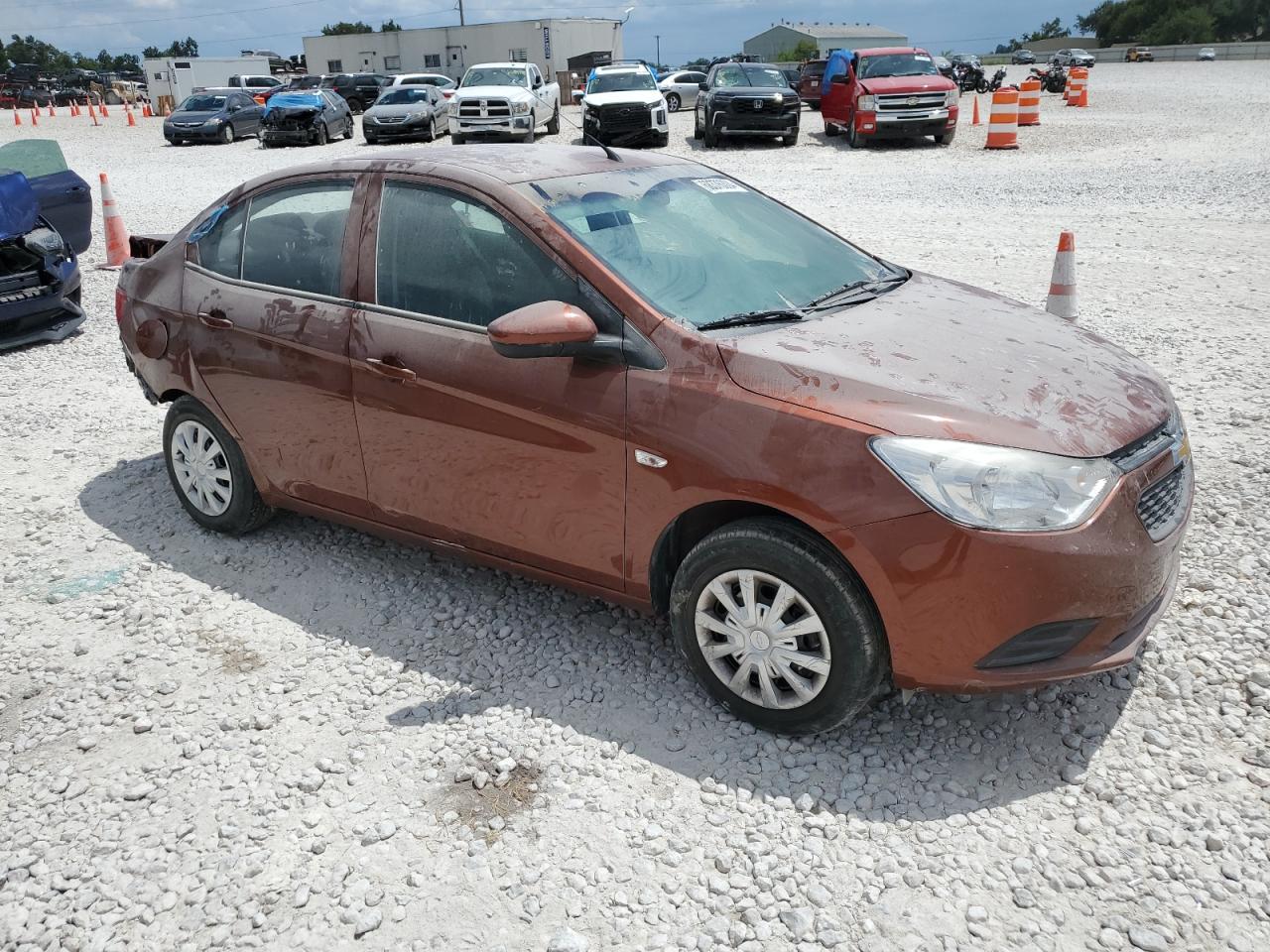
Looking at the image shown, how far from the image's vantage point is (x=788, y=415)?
302 centimetres

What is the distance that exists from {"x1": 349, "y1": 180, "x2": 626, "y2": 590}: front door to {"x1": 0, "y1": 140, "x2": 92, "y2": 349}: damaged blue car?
559cm

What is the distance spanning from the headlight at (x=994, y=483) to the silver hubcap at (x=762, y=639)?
1.69 feet

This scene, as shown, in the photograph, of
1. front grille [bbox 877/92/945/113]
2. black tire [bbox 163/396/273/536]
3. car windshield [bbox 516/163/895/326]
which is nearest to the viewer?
car windshield [bbox 516/163/895/326]

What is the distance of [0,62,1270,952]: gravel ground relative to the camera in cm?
269

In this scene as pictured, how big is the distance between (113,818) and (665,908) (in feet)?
5.62

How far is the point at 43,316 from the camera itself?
848 centimetres

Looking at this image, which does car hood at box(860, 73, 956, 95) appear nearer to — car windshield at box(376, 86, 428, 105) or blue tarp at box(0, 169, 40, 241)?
car windshield at box(376, 86, 428, 105)

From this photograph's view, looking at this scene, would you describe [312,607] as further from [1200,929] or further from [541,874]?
→ [1200,929]

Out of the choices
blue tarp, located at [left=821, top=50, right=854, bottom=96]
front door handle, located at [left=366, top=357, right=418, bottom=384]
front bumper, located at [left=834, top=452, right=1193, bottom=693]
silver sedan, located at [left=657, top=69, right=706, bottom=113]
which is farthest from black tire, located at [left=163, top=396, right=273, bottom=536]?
silver sedan, located at [left=657, top=69, right=706, bottom=113]

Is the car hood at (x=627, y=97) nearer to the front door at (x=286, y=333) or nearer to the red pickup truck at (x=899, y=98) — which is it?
the red pickup truck at (x=899, y=98)

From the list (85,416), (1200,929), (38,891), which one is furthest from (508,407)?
(85,416)

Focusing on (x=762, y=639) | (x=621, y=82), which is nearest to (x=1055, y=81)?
(x=621, y=82)

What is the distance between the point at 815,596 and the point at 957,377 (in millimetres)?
810

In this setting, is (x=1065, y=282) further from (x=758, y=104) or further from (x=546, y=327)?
(x=758, y=104)
